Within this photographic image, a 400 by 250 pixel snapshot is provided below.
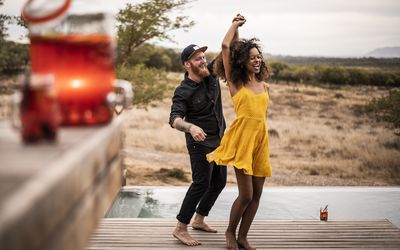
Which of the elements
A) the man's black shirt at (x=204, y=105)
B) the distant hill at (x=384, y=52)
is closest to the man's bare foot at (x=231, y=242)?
the man's black shirt at (x=204, y=105)

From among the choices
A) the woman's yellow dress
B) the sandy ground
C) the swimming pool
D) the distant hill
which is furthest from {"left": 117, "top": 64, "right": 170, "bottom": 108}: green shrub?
the distant hill

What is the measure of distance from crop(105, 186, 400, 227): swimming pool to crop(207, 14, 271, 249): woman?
174 centimetres

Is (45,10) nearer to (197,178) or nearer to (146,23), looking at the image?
(197,178)

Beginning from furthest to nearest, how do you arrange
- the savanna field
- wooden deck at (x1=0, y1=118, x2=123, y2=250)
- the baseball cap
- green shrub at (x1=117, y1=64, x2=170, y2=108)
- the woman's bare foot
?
1. the savanna field
2. green shrub at (x1=117, y1=64, x2=170, y2=108)
3. the woman's bare foot
4. the baseball cap
5. wooden deck at (x1=0, y1=118, x2=123, y2=250)

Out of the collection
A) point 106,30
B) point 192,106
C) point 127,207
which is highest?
point 106,30

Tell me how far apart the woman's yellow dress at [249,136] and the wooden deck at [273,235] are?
593mm

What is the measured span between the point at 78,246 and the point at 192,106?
263 centimetres

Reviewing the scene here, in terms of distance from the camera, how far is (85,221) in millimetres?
626

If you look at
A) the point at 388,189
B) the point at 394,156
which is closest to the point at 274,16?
the point at 394,156

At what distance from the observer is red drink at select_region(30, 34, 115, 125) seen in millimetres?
695

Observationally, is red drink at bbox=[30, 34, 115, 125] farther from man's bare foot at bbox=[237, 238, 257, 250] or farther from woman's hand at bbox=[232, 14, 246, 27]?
man's bare foot at bbox=[237, 238, 257, 250]

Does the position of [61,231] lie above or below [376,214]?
above

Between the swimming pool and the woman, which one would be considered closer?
the woman

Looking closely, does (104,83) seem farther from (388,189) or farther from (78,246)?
(388,189)
